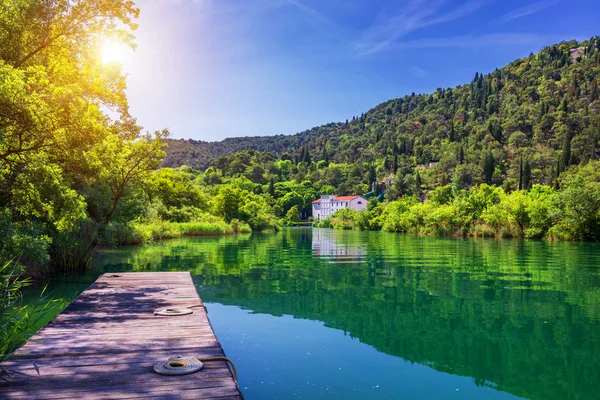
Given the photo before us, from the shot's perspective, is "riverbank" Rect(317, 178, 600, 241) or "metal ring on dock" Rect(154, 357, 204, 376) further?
"riverbank" Rect(317, 178, 600, 241)

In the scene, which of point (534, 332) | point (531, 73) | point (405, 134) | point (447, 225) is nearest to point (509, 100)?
point (531, 73)

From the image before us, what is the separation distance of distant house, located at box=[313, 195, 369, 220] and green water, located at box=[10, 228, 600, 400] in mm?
114845

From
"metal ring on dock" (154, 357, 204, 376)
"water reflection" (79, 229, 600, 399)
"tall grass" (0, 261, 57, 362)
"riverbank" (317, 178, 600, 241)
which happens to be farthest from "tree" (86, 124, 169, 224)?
"riverbank" (317, 178, 600, 241)

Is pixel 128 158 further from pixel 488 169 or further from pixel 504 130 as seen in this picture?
pixel 504 130

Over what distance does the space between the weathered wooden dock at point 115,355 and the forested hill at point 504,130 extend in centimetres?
7790

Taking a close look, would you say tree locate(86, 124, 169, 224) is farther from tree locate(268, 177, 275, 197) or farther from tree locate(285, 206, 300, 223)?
tree locate(268, 177, 275, 197)

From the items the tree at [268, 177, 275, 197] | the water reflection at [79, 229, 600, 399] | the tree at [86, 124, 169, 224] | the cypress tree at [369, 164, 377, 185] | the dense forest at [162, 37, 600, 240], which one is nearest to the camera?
the water reflection at [79, 229, 600, 399]

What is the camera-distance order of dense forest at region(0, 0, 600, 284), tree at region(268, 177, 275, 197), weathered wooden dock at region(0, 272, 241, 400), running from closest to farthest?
1. weathered wooden dock at region(0, 272, 241, 400)
2. dense forest at region(0, 0, 600, 284)
3. tree at region(268, 177, 275, 197)

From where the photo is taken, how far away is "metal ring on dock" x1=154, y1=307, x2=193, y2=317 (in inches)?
306

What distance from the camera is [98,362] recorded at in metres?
5.01

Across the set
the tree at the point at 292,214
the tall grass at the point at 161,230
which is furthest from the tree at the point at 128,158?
the tree at the point at 292,214

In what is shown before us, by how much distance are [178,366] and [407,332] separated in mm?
5724

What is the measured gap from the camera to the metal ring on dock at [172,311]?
306 inches

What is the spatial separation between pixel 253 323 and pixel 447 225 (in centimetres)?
5404
